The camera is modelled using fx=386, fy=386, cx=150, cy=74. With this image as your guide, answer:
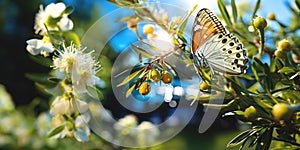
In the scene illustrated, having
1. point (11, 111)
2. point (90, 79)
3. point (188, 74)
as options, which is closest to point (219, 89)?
point (188, 74)

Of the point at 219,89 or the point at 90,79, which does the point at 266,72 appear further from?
the point at 90,79

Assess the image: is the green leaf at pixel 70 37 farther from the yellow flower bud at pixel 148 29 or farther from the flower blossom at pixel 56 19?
the yellow flower bud at pixel 148 29

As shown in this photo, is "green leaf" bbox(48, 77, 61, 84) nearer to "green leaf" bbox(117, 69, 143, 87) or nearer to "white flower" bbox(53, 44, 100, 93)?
"white flower" bbox(53, 44, 100, 93)

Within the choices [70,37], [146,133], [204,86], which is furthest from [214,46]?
[146,133]

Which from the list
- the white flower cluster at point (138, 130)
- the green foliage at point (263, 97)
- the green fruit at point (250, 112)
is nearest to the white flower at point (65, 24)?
the green foliage at point (263, 97)

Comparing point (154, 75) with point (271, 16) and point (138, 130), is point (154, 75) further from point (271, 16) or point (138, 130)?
point (138, 130)

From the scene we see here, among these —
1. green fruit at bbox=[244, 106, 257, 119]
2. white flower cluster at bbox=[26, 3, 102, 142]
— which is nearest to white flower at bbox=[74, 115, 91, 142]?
white flower cluster at bbox=[26, 3, 102, 142]

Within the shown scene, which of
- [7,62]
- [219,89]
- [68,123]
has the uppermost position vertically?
[219,89]
